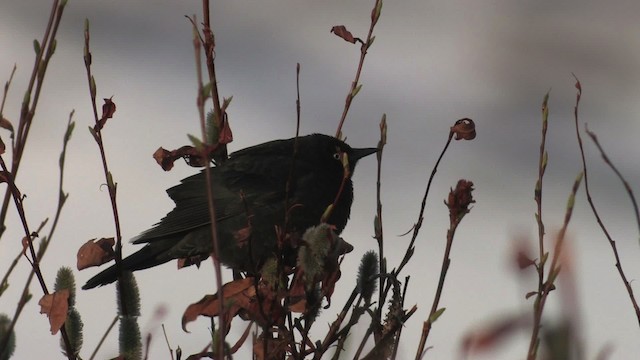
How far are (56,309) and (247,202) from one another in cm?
239

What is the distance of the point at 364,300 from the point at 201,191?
9.81 feet

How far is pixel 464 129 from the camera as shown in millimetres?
2715

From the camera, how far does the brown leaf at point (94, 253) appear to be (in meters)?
2.64

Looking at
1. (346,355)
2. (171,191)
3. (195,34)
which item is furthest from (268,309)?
(171,191)

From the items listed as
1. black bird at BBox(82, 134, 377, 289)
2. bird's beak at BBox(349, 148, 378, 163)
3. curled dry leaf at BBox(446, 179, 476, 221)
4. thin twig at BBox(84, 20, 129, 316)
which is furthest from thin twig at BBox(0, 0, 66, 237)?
bird's beak at BBox(349, 148, 378, 163)

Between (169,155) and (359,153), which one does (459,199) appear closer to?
(169,155)

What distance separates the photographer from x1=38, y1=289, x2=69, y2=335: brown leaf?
2.13 m

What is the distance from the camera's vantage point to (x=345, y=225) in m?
4.86

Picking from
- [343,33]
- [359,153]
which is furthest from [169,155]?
[359,153]

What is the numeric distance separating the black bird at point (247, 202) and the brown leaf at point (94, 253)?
1663 mm

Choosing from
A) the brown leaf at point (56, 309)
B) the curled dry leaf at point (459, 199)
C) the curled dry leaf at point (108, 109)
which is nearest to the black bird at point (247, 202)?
the curled dry leaf at point (108, 109)

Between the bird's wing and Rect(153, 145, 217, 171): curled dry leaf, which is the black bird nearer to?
the bird's wing

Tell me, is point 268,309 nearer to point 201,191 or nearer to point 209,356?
point 209,356

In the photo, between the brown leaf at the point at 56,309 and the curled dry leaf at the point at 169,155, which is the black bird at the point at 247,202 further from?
the brown leaf at the point at 56,309
